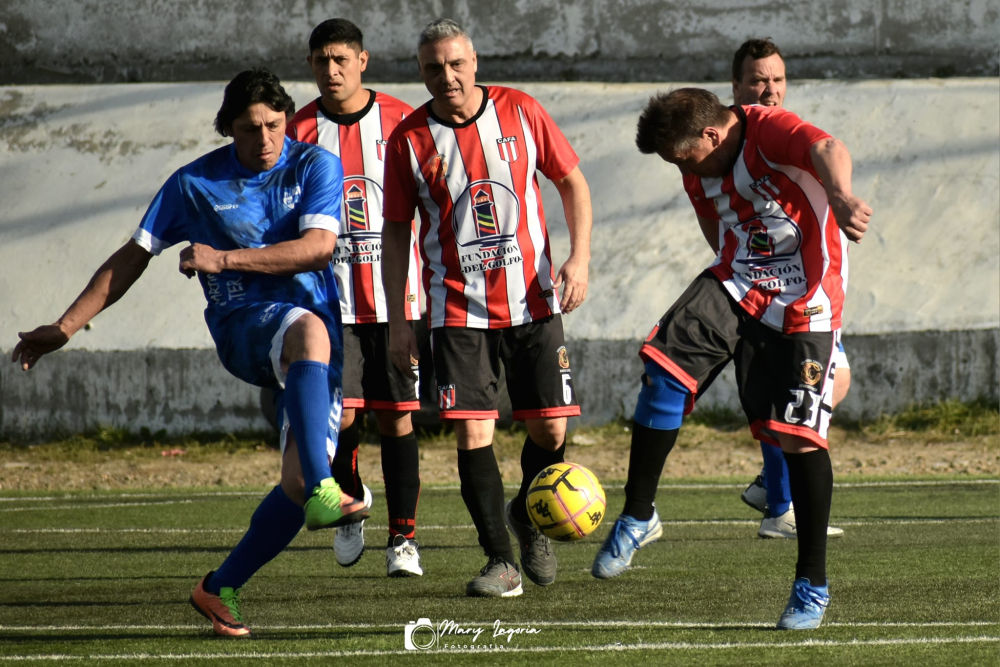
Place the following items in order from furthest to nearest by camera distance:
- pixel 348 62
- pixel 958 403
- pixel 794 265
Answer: pixel 958 403 → pixel 348 62 → pixel 794 265

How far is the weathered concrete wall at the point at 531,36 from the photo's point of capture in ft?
43.6

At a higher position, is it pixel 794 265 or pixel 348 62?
pixel 348 62

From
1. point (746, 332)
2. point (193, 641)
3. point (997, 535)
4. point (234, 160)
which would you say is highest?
point (234, 160)

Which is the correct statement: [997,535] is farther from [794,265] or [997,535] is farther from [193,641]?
[193,641]

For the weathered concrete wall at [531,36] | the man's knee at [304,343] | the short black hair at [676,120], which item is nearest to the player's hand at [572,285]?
the short black hair at [676,120]

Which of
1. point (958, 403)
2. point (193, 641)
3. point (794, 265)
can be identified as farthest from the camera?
point (958, 403)

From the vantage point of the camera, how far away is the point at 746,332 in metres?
4.71

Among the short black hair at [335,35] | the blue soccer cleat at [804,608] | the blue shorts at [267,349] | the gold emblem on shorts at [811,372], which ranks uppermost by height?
the short black hair at [335,35]

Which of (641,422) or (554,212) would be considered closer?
(641,422)

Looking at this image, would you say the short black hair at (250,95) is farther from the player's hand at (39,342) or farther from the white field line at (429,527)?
the white field line at (429,527)

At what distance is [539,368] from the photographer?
5348 mm

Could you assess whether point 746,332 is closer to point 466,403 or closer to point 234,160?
point 466,403

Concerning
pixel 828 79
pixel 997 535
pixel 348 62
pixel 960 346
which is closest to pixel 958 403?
pixel 960 346

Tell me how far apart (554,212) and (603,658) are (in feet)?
30.9
